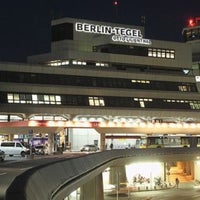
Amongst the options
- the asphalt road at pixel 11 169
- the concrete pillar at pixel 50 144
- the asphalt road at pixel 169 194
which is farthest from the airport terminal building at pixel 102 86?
the asphalt road at pixel 11 169

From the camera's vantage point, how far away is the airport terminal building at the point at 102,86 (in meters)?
93.9

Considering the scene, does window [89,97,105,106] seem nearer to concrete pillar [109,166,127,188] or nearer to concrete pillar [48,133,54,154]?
concrete pillar [48,133,54,154]

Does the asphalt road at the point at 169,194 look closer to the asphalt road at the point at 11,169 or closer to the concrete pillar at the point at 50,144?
the concrete pillar at the point at 50,144

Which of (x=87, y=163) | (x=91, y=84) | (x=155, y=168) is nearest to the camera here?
(x=87, y=163)

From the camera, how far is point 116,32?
120 meters

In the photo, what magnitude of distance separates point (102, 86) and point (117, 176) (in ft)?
141

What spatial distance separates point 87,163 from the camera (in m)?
38.4

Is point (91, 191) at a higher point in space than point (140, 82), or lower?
lower

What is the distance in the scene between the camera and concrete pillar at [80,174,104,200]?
4219 cm

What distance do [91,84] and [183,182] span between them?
106 feet

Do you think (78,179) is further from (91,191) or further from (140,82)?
(140,82)

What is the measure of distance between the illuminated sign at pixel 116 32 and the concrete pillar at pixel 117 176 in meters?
50.3

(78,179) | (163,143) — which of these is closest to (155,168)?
(163,143)

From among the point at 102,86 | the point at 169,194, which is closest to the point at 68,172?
the point at 169,194
